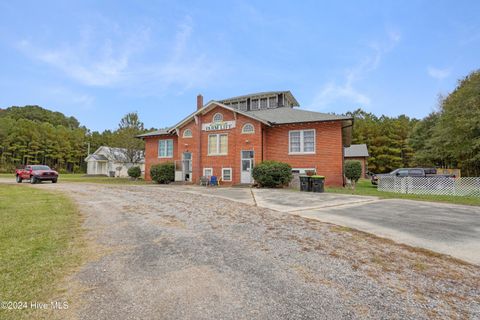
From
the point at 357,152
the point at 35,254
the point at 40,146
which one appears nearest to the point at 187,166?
the point at 35,254

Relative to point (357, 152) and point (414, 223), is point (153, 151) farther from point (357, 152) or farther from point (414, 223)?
point (357, 152)

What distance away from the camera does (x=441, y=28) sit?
14.4 meters

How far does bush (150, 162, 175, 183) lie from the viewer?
20.5m

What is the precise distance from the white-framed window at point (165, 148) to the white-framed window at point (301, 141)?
11.9 metres

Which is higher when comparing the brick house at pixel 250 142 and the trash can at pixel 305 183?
the brick house at pixel 250 142

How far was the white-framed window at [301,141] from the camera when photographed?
17.9 meters

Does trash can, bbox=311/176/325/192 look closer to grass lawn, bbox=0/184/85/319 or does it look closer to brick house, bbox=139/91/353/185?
brick house, bbox=139/91/353/185

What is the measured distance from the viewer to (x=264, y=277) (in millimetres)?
3129

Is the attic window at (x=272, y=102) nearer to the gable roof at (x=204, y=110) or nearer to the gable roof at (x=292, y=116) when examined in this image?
the gable roof at (x=292, y=116)

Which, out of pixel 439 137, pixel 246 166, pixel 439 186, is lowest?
pixel 439 186

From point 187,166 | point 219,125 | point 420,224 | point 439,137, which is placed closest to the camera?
point 420,224

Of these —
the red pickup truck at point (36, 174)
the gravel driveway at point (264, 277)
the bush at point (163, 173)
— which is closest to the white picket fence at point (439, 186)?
the gravel driveway at point (264, 277)

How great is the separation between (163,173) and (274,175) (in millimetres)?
10283

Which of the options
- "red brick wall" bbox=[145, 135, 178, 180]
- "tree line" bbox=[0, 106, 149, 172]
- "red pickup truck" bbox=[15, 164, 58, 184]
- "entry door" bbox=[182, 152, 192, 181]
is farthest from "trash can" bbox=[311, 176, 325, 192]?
"tree line" bbox=[0, 106, 149, 172]
